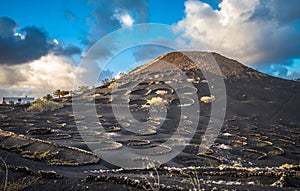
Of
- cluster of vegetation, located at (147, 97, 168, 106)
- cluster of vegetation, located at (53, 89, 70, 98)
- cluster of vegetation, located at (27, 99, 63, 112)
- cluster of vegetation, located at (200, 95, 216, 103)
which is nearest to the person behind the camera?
cluster of vegetation, located at (27, 99, 63, 112)

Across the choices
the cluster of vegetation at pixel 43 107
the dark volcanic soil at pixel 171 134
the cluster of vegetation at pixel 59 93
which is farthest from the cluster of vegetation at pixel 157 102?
the cluster of vegetation at pixel 59 93

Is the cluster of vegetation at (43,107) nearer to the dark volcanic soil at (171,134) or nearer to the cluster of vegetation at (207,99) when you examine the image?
the dark volcanic soil at (171,134)

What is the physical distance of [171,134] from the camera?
54.8ft

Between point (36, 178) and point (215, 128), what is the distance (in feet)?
53.0

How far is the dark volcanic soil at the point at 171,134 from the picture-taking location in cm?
579

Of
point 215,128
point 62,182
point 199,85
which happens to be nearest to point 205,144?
point 215,128

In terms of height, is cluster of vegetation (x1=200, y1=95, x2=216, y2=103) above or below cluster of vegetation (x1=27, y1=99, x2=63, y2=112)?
above

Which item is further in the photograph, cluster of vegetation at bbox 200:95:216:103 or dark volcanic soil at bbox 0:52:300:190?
cluster of vegetation at bbox 200:95:216:103

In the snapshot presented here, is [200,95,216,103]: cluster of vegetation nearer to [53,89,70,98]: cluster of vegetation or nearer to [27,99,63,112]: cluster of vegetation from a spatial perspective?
[27,99,63,112]: cluster of vegetation

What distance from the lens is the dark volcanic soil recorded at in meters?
5.79

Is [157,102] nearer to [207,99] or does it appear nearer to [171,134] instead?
[207,99]

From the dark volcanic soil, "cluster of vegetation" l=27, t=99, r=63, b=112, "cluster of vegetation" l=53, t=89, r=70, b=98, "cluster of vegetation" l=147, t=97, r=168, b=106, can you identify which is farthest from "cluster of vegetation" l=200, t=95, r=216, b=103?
"cluster of vegetation" l=53, t=89, r=70, b=98

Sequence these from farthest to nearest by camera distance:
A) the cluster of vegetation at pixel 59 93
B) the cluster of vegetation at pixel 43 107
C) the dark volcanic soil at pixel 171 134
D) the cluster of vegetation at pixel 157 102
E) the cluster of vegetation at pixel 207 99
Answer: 1. the cluster of vegetation at pixel 59 93
2. the cluster of vegetation at pixel 207 99
3. the cluster of vegetation at pixel 157 102
4. the cluster of vegetation at pixel 43 107
5. the dark volcanic soil at pixel 171 134

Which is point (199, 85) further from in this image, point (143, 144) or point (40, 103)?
point (143, 144)
